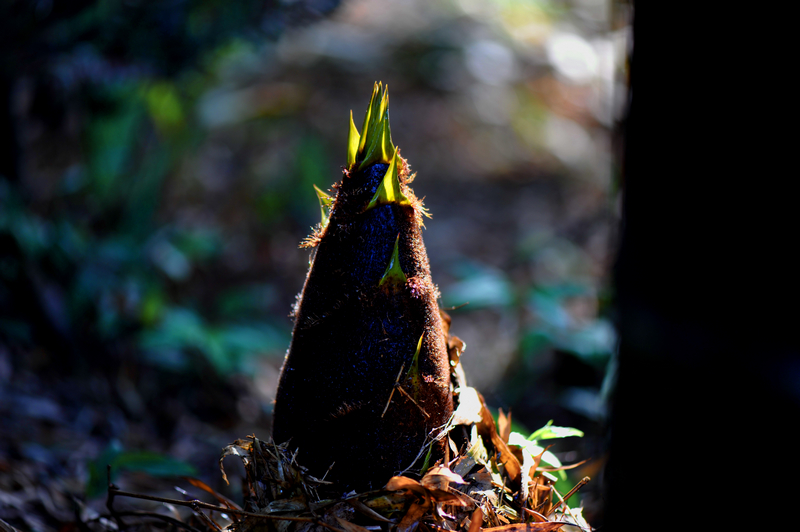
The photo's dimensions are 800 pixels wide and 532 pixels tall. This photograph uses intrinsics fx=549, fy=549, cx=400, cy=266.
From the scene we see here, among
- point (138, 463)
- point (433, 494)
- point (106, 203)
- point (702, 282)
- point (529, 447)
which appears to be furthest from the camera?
point (106, 203)

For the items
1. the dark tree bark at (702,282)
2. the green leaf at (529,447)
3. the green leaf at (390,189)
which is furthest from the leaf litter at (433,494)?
the green leaf at (390,189)

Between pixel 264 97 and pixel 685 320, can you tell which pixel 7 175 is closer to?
pixel 264 97

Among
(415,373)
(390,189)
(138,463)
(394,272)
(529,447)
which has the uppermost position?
(390,189)

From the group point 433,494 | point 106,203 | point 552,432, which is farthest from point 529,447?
point 106,203

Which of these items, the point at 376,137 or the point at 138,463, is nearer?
the point at 376,137

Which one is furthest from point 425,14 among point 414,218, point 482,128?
point 414,218

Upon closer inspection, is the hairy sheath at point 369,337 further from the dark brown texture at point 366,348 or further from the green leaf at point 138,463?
the green leaf at point 138,463

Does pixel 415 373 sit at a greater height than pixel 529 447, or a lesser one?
greater

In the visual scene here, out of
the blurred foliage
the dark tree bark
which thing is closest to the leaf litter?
the dark tree bark

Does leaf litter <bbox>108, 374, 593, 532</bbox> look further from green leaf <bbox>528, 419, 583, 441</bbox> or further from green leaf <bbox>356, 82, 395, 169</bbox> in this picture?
green leaf <bbox>356, 82, 395, 169</bbox>

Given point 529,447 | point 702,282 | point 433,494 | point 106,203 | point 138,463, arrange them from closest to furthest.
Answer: point 702,282
point 433,494
point 529,447
point 138,463
point 106,203

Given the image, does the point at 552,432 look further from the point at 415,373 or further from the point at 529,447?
the point at 415,373
